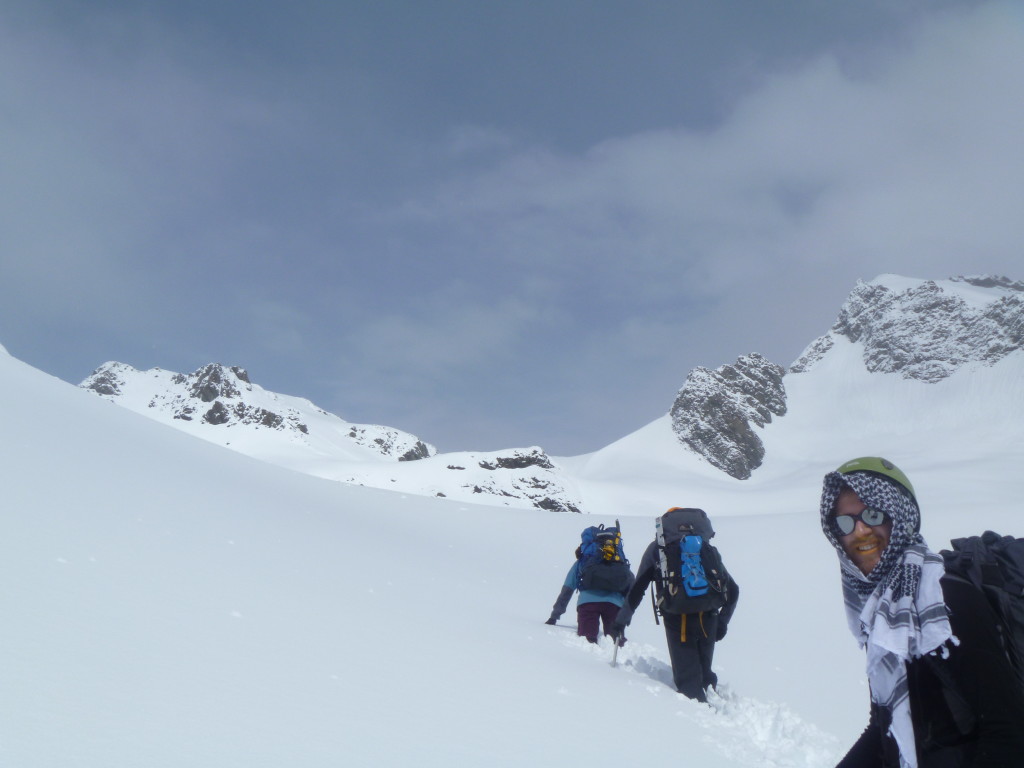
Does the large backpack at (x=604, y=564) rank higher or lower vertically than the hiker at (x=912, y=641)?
higher

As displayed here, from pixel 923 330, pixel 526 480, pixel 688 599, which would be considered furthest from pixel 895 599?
pixel 923 330

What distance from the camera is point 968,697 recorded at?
1.76 metres

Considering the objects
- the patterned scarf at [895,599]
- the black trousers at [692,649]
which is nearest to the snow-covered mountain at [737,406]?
the black trousers at [692,649]

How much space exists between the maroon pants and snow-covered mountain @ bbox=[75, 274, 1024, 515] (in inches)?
2398

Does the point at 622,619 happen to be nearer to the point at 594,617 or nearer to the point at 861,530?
the point at 594,617

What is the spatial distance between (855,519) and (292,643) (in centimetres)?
335

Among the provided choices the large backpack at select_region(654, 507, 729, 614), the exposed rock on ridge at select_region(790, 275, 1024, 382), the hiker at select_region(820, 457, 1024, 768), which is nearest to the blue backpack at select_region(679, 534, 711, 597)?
the large backpack at select_region(654, 507, 729, 614)

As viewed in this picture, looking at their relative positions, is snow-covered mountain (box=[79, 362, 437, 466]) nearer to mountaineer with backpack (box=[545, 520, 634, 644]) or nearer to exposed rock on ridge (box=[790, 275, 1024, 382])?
exposed rock on ridge (box=[790, 275, 1024, 382])

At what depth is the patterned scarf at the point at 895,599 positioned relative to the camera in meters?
1.89

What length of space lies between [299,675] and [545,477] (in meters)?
68.0

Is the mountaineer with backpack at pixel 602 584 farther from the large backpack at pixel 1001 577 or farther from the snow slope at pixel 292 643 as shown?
the large backpack at pixel 1001 577

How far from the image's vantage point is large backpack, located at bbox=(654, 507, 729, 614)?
594cm

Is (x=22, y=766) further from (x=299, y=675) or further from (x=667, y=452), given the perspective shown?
(x=667, y=452)

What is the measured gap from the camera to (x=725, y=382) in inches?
4631
